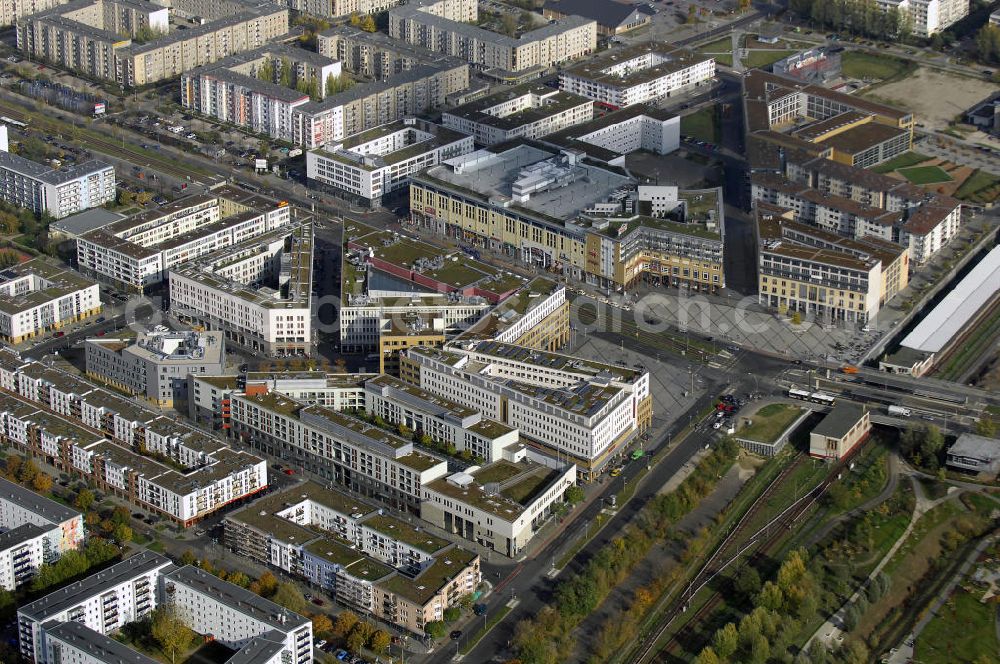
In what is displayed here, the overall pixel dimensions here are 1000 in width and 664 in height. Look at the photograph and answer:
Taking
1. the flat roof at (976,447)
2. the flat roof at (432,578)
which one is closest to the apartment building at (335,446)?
the flat roof at (432,578)

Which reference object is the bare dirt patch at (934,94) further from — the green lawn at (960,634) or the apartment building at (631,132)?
the green lawn at (960,634)

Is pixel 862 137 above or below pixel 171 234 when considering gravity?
above

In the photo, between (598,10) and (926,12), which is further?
(598,10)

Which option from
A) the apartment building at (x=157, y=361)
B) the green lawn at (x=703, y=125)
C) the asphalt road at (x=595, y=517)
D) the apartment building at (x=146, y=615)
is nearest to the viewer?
the apartment building at (x=146, y=615)

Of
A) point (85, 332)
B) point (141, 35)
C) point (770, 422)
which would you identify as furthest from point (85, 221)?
point (770, 422)

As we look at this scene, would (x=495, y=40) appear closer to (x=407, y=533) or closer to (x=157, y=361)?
(x=157, y=361)

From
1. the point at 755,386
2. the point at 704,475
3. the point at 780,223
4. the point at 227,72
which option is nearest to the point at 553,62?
the point at 227,72

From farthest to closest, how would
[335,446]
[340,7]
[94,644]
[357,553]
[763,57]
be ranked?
[340,7] → [763,57] → [335,446] → [357,553] → [94,644]
